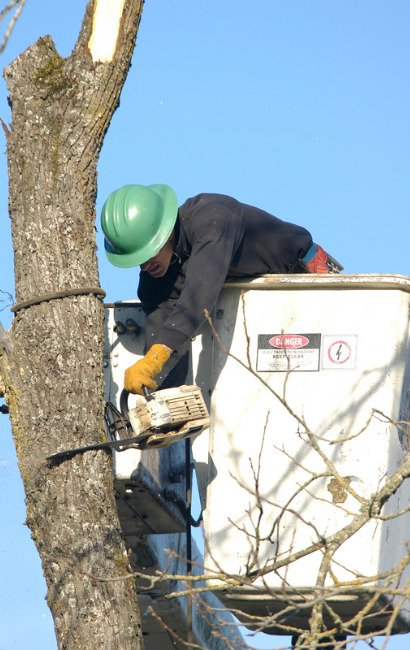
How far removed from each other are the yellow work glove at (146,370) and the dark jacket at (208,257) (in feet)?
0.13

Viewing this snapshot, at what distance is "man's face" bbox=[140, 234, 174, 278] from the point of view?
485 centimetres

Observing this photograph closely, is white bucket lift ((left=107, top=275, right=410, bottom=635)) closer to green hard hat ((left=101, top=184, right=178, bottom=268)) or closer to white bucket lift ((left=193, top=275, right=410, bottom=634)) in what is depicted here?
white bucket lift ((left=193, top=275, right=410, bottom=634))

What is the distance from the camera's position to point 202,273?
14.8 feet

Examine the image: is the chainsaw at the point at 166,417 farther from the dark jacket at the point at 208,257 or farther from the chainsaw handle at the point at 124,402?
the dark jacket at the point at 208,257

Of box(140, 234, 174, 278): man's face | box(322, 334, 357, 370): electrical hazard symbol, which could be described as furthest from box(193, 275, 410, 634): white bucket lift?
box(140, 234, 174, 278): man's face

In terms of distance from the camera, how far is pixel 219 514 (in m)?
4.51

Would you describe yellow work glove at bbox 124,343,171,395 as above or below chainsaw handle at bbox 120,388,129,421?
above

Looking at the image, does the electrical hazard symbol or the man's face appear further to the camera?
the man's face

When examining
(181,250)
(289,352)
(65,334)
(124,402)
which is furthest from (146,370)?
(181,250)

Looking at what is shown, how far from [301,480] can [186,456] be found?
0.61m

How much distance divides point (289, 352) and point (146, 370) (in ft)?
1.84

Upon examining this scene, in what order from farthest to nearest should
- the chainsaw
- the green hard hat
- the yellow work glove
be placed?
the green hard hat < the yellow work glove < the chainsaw

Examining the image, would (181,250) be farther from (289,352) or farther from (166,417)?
(166,417)

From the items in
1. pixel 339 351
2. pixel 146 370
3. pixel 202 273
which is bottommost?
pixel 146 370
